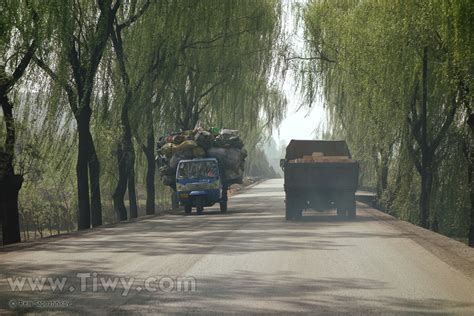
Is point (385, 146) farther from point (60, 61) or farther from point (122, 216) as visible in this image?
point (60, 61)

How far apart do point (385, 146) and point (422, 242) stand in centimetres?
1577

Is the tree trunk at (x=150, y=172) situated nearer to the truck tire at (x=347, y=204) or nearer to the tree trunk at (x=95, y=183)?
the tree trunk at (x=95, y=183)

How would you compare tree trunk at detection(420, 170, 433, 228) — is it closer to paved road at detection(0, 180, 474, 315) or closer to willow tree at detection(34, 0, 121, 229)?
paved road at detection(0, 180, 474, 315)

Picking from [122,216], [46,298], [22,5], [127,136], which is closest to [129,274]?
[46,298]

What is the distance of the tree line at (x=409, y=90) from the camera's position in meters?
24.2

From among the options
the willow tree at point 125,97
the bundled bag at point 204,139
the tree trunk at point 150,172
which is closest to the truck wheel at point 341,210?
the bundled bag at point 204,139

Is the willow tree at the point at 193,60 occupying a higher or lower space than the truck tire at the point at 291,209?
higher

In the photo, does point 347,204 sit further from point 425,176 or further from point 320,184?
point 425,176

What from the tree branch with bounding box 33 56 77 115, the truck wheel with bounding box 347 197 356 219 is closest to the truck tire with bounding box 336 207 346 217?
the truck wheel with bounding box 347 197 356 219

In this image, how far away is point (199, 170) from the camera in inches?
1228

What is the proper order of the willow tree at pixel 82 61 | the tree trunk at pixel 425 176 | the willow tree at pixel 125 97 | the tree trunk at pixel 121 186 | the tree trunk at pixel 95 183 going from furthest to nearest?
the tree trunk at pixel 121 186 < the willow tree at pixel 125 97 < the tree trunk at pixel 425 176 < the tree trunk at pixel 95 183 < the willow tree at pixel 82 61

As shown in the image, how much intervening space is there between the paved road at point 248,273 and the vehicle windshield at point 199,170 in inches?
442

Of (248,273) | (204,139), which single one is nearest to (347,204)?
(204,139)

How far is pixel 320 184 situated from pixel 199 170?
23.5 feet
